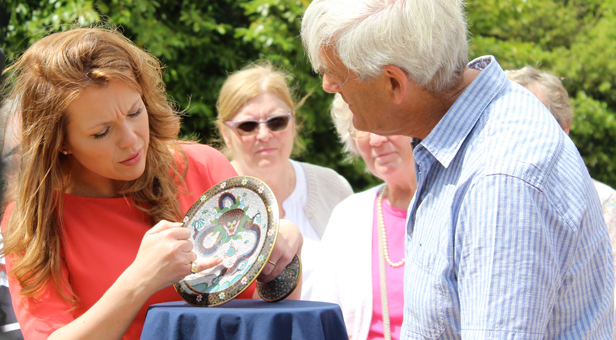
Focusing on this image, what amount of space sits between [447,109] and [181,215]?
1.10 meters

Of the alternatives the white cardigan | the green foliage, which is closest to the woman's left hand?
the white cardigan

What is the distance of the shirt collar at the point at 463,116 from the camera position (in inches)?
54.8

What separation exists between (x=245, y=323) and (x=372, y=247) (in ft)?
4.29

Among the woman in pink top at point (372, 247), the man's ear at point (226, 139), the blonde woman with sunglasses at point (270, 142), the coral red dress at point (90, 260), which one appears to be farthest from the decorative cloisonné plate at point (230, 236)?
the man's ear at point (226, 139)

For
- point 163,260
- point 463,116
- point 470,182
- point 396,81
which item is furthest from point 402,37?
point 163,260

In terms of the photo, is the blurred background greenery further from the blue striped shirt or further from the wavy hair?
the blue striped shirt

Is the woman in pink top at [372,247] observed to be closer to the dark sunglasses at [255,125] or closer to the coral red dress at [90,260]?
the dark sunglasses at [255,125]

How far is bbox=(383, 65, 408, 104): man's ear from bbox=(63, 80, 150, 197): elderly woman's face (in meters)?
0.94

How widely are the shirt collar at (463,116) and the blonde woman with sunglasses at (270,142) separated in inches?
81.5

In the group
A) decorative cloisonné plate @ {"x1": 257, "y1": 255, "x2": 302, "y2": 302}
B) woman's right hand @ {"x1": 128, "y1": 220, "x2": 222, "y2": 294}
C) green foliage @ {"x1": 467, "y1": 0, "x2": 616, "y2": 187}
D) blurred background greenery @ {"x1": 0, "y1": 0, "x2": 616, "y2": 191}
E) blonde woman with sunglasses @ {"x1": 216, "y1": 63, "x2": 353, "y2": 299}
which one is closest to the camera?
woman's right hand @ {"x1": 128, "y1": 220, "x2": 222, "y2": 294}

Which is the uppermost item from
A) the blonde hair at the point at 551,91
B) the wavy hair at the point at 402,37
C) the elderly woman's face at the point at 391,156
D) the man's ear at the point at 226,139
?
the wavy hair at the point at 402,37

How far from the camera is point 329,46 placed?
150cm

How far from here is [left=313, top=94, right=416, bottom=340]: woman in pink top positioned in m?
2.51

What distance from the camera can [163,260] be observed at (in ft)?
5.25
